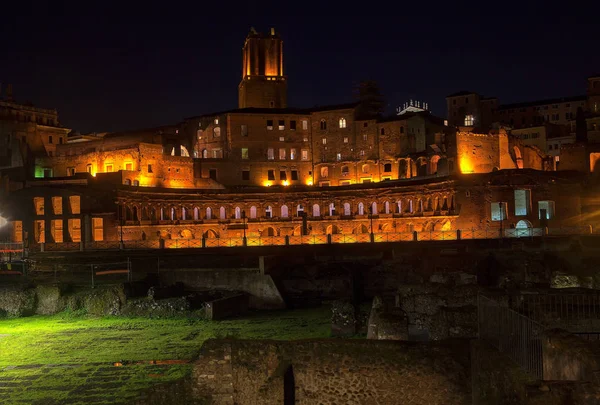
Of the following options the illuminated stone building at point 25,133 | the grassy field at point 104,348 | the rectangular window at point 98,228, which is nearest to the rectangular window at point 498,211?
the grassy field at point 104,348

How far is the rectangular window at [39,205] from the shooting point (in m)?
62.0

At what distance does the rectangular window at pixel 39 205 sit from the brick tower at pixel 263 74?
139 feet

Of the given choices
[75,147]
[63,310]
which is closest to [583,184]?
[63,310]

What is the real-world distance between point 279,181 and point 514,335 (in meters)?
72.9

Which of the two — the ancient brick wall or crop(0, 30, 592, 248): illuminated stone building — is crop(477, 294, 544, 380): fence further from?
crop(0, 30, 592, 248): illuminated stone building

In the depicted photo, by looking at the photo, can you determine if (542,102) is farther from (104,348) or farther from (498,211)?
(104,348)

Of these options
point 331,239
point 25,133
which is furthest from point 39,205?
point 331,239

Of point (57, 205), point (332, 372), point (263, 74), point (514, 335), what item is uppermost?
point (263, 74)

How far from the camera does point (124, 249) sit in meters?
49.7

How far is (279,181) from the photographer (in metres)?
86.1

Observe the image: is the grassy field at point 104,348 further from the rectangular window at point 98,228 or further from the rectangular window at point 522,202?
the rectangular window at point 522,202

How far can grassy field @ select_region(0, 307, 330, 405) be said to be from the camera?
68.2 feet

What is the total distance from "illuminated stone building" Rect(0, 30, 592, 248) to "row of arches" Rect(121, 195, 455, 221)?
13cm

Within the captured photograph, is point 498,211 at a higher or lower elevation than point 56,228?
higher
